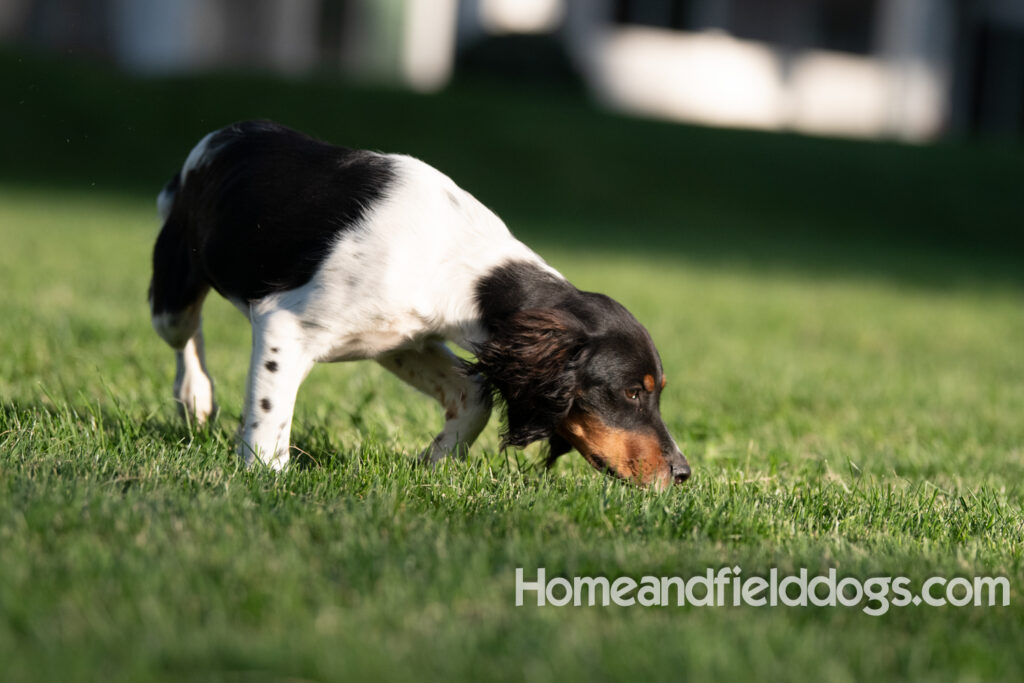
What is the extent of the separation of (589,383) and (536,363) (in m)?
0.19

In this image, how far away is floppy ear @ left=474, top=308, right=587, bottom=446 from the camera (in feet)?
12.5

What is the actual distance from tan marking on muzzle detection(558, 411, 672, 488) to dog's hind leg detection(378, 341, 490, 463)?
35 cm

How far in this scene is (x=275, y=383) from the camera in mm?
3957

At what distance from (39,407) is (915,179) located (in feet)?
65.6

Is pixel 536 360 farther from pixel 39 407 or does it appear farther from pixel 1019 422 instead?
pixel 1019 422

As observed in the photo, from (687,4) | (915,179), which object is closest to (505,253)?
(915,179)

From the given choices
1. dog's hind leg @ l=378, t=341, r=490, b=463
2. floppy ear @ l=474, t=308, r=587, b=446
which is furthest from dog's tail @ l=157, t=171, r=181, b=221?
floppy ear @ l=474, t=308, r=587, b=446

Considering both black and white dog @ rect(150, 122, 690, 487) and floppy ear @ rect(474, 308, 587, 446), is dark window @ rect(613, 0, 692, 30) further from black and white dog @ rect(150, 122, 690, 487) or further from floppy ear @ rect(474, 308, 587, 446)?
floppy ear @ rect(474, 308, 587, 446)

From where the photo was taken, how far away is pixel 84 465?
135 inches

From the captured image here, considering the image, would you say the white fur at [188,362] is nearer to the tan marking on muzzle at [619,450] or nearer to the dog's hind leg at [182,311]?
the dog's hind leg at [182,311]

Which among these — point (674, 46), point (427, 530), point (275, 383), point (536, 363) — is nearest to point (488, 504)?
point (427, 530)

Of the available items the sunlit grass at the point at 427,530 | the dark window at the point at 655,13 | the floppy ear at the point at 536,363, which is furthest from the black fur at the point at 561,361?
the dark window at the point at 655,13

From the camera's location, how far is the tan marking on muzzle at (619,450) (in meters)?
3.79

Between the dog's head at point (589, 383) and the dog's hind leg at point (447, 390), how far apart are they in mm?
213
